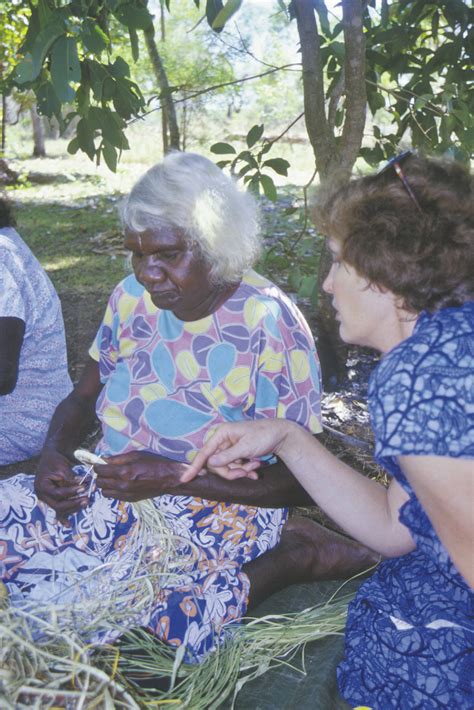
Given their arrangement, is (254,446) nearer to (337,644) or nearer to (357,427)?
(337,644)

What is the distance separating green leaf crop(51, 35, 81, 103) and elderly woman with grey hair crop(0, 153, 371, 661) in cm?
39

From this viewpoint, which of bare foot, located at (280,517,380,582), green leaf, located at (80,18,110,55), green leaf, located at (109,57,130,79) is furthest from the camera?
green leaf, located at (109,57,130,79)

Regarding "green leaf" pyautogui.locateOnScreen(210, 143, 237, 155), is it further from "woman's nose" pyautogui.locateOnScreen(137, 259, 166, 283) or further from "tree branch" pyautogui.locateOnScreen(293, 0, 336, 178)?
"woman's nose" pyautogui.locateOnScreen(137, 259, 166, 283)

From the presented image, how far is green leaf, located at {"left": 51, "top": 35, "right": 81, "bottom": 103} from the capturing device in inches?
86.1

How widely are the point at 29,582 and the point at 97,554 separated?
0.67 ft

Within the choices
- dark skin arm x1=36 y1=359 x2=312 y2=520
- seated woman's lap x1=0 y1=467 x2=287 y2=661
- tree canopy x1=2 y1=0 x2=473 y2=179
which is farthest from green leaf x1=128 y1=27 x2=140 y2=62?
seated woman's lap x1=0 y1=467 x2=287 y2=661

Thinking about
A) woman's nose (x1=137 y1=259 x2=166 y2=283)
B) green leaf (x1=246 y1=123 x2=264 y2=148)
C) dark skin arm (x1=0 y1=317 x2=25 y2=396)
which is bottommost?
dark skin arm (x1=0 y1=317 x2=25 y2=396)

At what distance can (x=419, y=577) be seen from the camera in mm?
1712

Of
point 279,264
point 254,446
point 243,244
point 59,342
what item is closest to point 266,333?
point 243,244

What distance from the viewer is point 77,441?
240 centimetres

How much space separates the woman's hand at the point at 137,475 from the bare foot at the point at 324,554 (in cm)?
58

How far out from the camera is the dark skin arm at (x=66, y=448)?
2.18m

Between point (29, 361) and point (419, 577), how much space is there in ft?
5.76

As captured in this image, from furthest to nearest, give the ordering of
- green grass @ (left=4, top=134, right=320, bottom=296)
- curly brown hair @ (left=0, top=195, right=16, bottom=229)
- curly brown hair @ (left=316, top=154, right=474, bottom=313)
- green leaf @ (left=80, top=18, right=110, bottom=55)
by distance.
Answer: green grass @ (left=4, top=134, right=320, bottom=296) → curly brown hair @ (left=0, top=195, right=16, bottom=229) → green leaf @ (left=80, top=18, right=110, bottom=55) → curly brown hair @ (left=316, top=154, right=474, bottom=313)
